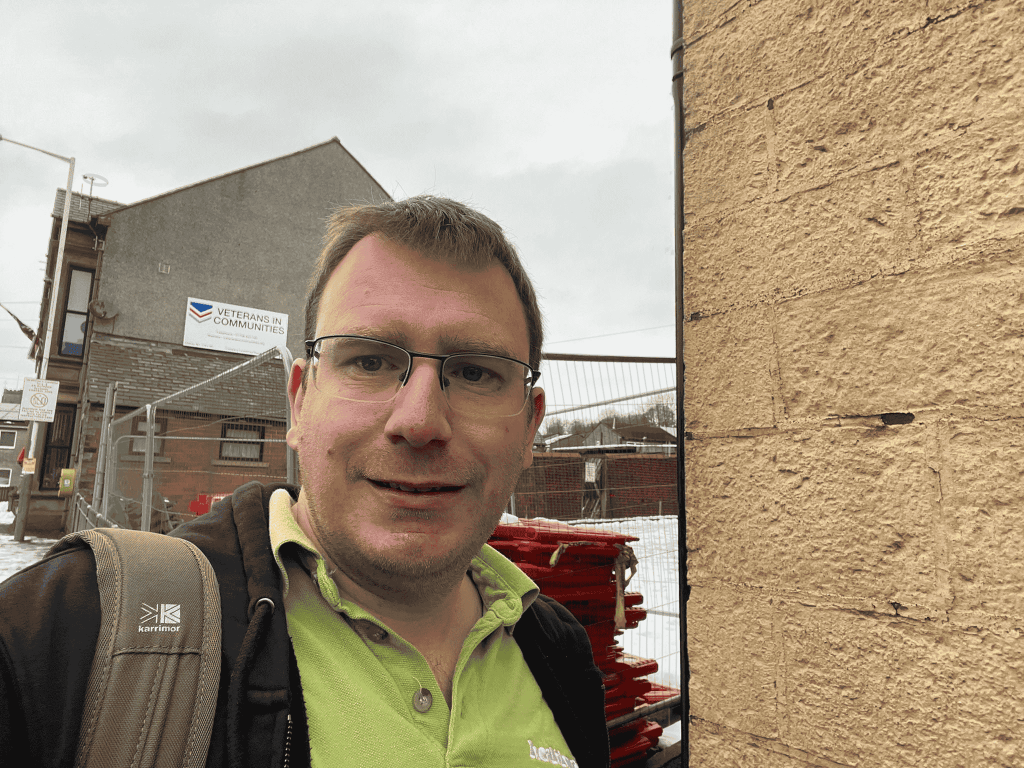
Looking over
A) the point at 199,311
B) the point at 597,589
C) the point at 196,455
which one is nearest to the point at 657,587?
the point at 597,589

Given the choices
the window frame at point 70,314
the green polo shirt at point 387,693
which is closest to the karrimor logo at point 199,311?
the window frame at point 70,314

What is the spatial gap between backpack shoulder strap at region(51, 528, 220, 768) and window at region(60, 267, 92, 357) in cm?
2021

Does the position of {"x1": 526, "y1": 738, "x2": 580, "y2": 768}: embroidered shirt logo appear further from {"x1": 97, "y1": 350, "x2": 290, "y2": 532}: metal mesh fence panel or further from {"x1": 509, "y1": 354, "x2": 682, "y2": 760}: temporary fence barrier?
{"x1": 97, "y1": 350, "x2": 290, "y2": 532}: metal mesh fence panel

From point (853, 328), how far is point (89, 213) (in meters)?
22.8

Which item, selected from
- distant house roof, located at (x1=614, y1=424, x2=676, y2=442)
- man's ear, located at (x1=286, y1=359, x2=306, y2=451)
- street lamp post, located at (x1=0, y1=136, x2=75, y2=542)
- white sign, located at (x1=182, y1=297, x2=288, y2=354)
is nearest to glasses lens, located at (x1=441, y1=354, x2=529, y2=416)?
man's ear, located at (x1=286, y1=359, x2=306, y2=451)

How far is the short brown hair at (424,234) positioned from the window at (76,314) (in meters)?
19.8

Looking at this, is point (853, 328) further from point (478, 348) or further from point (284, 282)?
point (284, 282)

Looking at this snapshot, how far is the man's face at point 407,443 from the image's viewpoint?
131 cm

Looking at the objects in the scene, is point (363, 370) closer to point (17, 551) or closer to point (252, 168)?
point (17, 551)

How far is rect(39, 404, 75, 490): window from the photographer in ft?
54.1

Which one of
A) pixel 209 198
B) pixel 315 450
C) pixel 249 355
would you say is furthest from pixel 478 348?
pixel 209 198

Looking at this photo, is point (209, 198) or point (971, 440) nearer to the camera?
point (971, 440)

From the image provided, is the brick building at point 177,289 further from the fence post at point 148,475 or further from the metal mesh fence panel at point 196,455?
the fence post at point 148,475

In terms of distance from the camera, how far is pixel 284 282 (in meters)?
20.5
